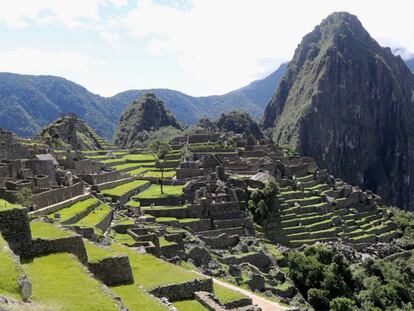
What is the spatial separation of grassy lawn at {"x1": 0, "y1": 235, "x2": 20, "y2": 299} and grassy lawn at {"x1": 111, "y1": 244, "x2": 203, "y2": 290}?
4722 mm

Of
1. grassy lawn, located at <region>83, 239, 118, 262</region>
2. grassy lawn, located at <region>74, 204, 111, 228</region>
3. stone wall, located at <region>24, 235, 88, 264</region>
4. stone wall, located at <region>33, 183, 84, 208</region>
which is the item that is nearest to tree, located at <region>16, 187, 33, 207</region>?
stone wall, located at <region>33, 183, 84, 208</region>

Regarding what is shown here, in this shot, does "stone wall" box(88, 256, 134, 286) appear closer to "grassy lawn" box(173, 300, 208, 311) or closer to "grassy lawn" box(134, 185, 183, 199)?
"grassy lawn" box(173, 300, 208, 311)

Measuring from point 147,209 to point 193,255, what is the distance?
12395 mm

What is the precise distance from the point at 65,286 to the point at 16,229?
2495mm

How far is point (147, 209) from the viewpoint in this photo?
4106 cm

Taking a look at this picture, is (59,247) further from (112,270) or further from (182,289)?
(182,289)

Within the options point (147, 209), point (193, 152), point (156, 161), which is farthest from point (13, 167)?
point (193, 152)

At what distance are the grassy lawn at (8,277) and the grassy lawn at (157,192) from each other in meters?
34.7

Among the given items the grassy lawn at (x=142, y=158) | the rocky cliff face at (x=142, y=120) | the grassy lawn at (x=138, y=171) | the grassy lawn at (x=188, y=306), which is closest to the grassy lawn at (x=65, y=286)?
the grassy lawn at (x=188, y=306)

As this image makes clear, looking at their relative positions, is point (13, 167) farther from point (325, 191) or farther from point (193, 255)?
point (325, 191)

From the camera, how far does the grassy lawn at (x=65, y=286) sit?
9461mm

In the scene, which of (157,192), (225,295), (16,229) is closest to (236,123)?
(157,192)

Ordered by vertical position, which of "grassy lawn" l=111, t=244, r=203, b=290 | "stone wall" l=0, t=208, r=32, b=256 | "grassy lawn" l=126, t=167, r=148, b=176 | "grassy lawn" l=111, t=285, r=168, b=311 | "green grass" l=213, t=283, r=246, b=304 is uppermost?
"stone wall" l=0, t=208, r=32, b=256

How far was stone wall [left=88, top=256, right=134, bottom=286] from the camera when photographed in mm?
12914
